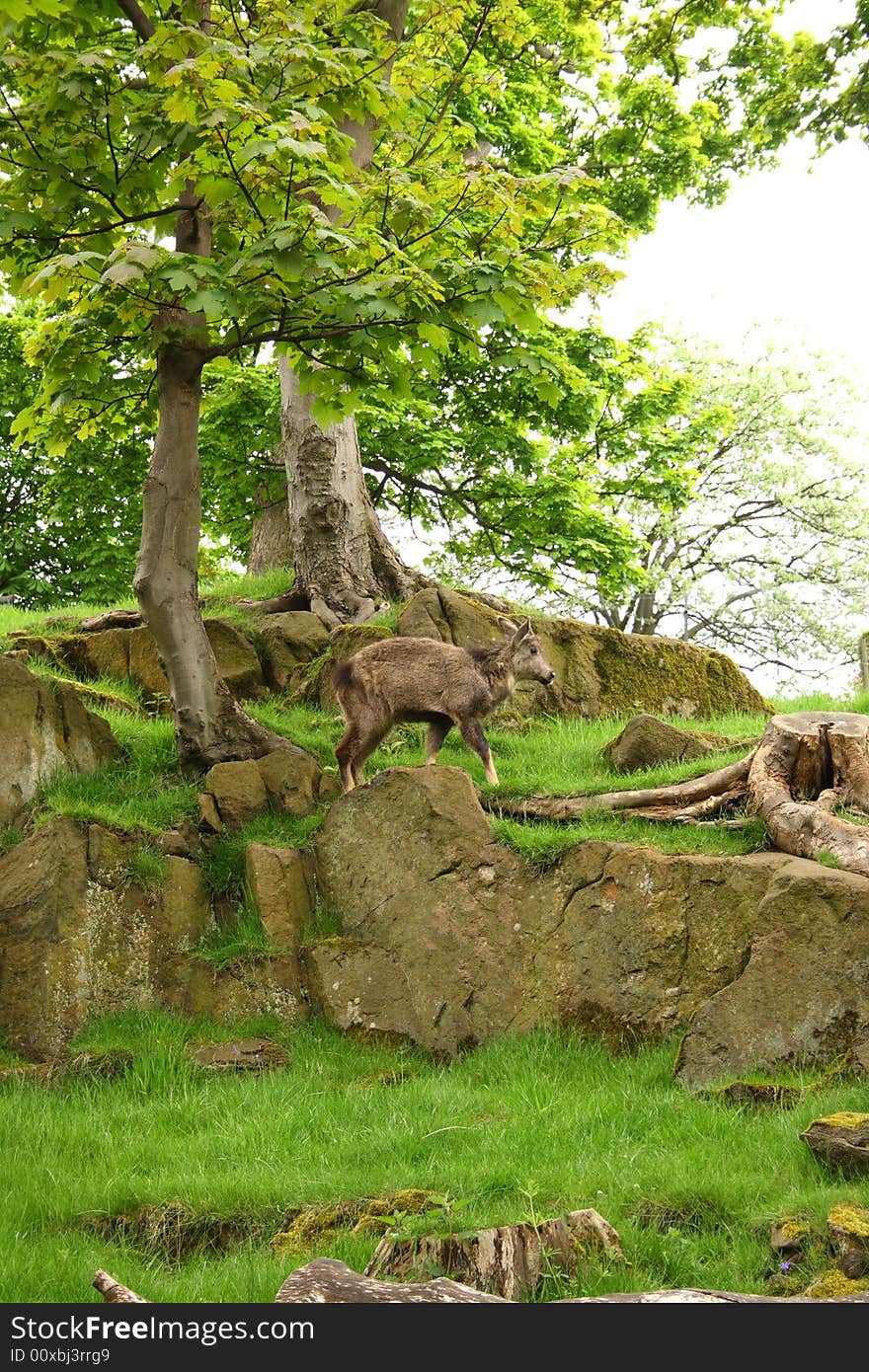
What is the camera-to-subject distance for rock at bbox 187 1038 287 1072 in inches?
395

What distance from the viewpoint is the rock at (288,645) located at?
15859 millimetres

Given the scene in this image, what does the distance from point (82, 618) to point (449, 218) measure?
8.26 m

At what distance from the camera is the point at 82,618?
55.5ft

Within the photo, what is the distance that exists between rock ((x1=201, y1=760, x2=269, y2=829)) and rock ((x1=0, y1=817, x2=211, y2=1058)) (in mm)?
845

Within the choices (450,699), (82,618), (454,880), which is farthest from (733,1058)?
(82,618)

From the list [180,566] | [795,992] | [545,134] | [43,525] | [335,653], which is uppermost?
[545,134]

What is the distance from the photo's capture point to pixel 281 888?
11383 millimetres

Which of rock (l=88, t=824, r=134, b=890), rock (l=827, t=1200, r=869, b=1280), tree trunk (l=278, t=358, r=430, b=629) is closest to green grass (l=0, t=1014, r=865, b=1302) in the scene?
rock (l=827, t=1200, r=869, b=1280)

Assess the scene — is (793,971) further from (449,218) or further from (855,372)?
(855,372)

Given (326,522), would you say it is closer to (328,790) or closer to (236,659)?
(236,659)

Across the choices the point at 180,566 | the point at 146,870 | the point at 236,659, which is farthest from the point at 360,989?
the point at 236,659

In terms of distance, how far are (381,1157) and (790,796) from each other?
4596mm

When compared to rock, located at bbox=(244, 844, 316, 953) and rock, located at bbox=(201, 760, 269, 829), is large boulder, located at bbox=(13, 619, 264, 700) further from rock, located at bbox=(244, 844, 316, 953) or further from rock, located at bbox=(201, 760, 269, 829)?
rock, located at bbox=(244, 844, 316, 953)

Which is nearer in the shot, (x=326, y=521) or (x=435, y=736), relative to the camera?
(x=435, y=736)
